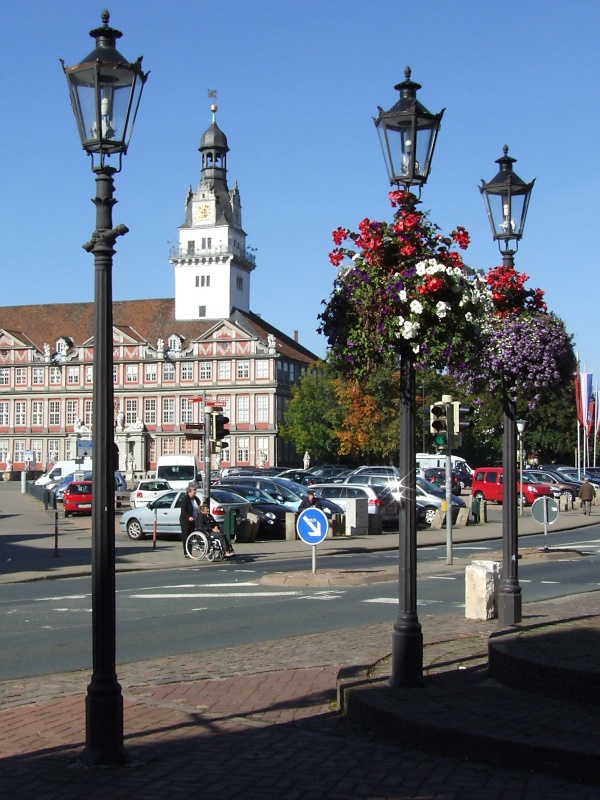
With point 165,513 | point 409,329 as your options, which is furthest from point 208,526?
point 409,329

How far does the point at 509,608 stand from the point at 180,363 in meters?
100

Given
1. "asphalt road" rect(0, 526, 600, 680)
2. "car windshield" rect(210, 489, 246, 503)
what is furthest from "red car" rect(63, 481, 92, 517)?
"asphalt road" rect(0, 526, 600, 680)

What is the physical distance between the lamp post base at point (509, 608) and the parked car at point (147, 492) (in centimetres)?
2854

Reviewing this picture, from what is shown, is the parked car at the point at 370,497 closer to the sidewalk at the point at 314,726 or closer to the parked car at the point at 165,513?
the parked car at the point at 165,513

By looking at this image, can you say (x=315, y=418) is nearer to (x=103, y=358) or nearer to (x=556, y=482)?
(x=556, y=482)

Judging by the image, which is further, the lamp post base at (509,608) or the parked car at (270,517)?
the parked car at (270,517)

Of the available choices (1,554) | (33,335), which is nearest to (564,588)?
(1,554)

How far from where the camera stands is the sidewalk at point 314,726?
647cm

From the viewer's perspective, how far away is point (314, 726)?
8.15 metres

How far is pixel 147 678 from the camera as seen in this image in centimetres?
1035

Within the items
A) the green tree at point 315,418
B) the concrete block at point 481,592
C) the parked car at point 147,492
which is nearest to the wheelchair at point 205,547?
the concrete block at point 481,592

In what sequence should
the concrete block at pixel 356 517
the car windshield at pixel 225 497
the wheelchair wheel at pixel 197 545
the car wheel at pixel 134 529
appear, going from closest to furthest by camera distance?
the wheelchair wheel at pixel 197 545
the car wheel at pixel 134 529
the car windshield at pixel 225 497
the concrete block at pixel 356 517

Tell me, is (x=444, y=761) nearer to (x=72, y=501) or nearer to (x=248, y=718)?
(x=248, y=718)

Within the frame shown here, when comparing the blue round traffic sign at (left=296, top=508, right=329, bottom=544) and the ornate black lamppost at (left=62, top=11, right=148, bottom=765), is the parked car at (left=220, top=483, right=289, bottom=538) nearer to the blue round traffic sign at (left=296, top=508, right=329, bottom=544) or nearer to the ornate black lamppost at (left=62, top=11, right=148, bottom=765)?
the blue round traffic sign at (left=296, top=508, right=329, bottom=544)
